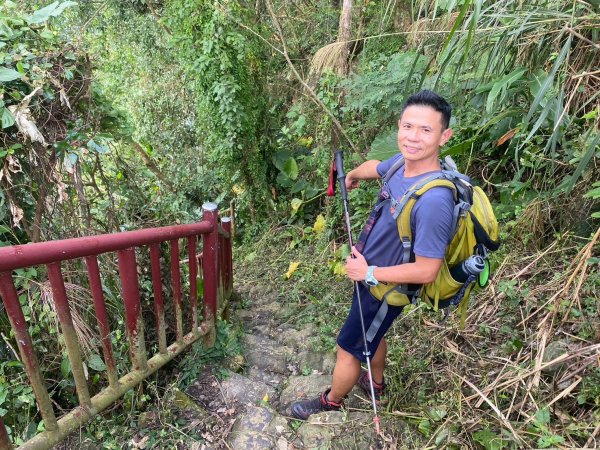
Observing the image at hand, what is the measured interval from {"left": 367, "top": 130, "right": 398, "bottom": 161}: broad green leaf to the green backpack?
1793mm

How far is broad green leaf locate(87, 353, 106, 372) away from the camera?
201 cm

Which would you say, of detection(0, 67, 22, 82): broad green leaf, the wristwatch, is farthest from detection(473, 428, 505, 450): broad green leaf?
detection(0, 67, 22, 82): broad green leaf

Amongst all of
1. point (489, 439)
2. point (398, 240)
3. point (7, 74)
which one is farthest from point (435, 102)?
point (7, 74)

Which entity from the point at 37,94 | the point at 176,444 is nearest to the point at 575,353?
the point at 176,444

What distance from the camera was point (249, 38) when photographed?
5.08 m

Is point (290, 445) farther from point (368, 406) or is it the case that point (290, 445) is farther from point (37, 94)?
point (37, 94)

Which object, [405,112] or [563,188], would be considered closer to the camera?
[405,112]

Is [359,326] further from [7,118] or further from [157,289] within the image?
[7,118]

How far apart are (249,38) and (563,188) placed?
4.05 meters

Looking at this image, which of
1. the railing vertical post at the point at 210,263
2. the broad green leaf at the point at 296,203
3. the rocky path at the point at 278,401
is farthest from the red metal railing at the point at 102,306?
the broad green leaf at the point at 296,203

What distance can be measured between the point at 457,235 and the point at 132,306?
1546 millimetres

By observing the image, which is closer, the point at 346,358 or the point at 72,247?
the point at 72,247

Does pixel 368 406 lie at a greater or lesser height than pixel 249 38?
lesser

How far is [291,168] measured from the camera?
5.88 metres
